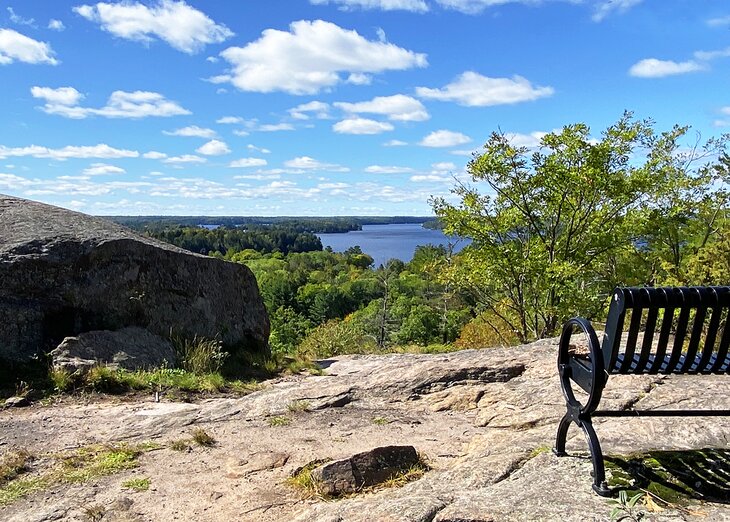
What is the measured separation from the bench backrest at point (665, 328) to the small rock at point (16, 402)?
632cm

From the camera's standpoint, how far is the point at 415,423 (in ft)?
18.2

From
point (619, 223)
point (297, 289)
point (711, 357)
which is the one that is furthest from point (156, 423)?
point (297, 289)

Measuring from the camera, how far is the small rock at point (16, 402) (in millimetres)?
6500

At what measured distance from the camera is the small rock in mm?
6500

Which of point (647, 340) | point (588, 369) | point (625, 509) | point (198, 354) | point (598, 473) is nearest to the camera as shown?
point (625, 509)

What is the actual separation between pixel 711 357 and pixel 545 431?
1.39 metres

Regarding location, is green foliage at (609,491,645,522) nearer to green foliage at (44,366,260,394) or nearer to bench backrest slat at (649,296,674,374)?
bench backrest slat at (649,296,674,374)

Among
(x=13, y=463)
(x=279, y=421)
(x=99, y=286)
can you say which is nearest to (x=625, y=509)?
(x=279, y=421)

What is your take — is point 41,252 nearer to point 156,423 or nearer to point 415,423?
point 156,423

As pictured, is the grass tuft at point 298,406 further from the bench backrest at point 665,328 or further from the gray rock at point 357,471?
the bench backrest at point 665,328

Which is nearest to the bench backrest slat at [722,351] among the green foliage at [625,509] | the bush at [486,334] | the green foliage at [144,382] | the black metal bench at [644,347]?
the black metal bench at [644,347]

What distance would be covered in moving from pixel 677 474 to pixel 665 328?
78cm

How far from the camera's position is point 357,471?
3834 mm

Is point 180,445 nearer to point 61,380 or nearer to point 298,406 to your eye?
point 298,406
